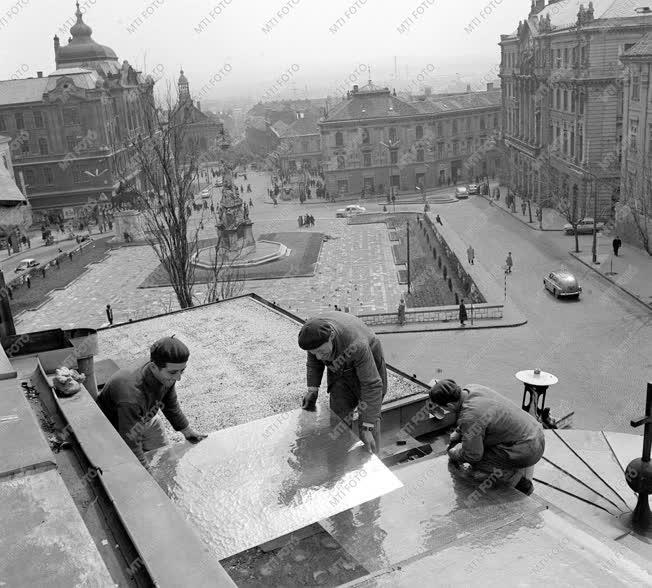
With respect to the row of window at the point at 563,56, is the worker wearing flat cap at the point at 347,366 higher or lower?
lower

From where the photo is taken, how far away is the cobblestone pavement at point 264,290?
32.8 metres

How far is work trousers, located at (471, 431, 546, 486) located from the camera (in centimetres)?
611

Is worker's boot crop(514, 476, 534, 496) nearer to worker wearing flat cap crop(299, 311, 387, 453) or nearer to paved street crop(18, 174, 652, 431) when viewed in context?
worker wearing flat cap crop(299, 311, 387, 453)

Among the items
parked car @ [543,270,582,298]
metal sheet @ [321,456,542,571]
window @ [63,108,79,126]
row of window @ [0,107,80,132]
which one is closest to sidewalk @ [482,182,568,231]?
parked car @ [543,270,582,298]

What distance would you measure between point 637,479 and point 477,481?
129 inches

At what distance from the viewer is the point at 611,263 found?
1318 inches

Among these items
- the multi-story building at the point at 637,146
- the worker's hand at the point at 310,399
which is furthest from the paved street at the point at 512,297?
the worker's hand at the point at 310,399

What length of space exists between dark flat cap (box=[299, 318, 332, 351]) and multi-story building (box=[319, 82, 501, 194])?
200ft

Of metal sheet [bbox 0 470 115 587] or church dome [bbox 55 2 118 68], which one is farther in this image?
church dome [bbox 55 2 118 68]

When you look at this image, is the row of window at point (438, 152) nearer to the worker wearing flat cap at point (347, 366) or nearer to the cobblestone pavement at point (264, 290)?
the cobblestone pavement at point (264, 290)

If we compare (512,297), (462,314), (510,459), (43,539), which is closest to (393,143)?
(512,297)

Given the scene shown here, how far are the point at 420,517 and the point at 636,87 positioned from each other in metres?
36.5

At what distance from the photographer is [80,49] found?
70.6m

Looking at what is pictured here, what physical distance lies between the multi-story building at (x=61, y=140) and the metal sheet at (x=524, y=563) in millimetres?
58485
